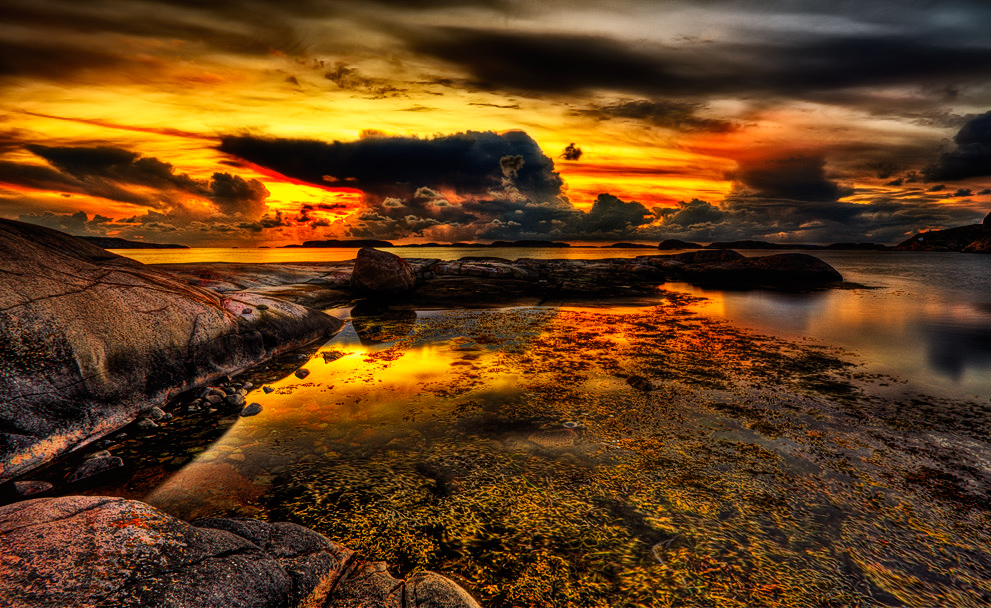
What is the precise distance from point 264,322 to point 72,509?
9.40m

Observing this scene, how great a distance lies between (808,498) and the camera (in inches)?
197

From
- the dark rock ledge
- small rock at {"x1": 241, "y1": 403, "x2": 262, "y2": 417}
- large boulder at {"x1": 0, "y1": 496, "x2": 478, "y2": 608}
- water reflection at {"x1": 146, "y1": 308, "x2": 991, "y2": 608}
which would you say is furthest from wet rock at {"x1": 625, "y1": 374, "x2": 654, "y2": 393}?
the dark rock ledge

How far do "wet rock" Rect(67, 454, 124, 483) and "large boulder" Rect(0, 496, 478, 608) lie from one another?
276 centimetres

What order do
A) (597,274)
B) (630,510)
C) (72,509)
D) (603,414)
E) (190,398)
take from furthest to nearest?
1. (597,274)
2. (190,398)
3. (603,414)
4. (630,510)
5. (72,509)

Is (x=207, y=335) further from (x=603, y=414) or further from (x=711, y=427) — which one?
(x=711, y=427)

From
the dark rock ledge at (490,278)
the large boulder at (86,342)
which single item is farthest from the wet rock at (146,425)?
the dark rock ledge at (490,278)

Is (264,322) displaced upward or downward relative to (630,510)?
upward

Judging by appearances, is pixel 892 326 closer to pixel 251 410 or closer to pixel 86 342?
pixel 251 410

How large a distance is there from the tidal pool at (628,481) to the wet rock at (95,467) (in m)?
0.88

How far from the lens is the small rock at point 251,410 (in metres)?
7.66

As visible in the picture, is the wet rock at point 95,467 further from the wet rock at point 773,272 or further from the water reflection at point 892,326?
the wet rock at point 773,272

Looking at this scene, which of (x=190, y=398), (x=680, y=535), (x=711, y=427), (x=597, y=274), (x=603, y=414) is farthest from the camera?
(x=597, y=274)

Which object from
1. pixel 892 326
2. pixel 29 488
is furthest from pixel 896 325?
pixel 29 488

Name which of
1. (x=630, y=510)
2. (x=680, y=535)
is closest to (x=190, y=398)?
(x=630, y=510)
